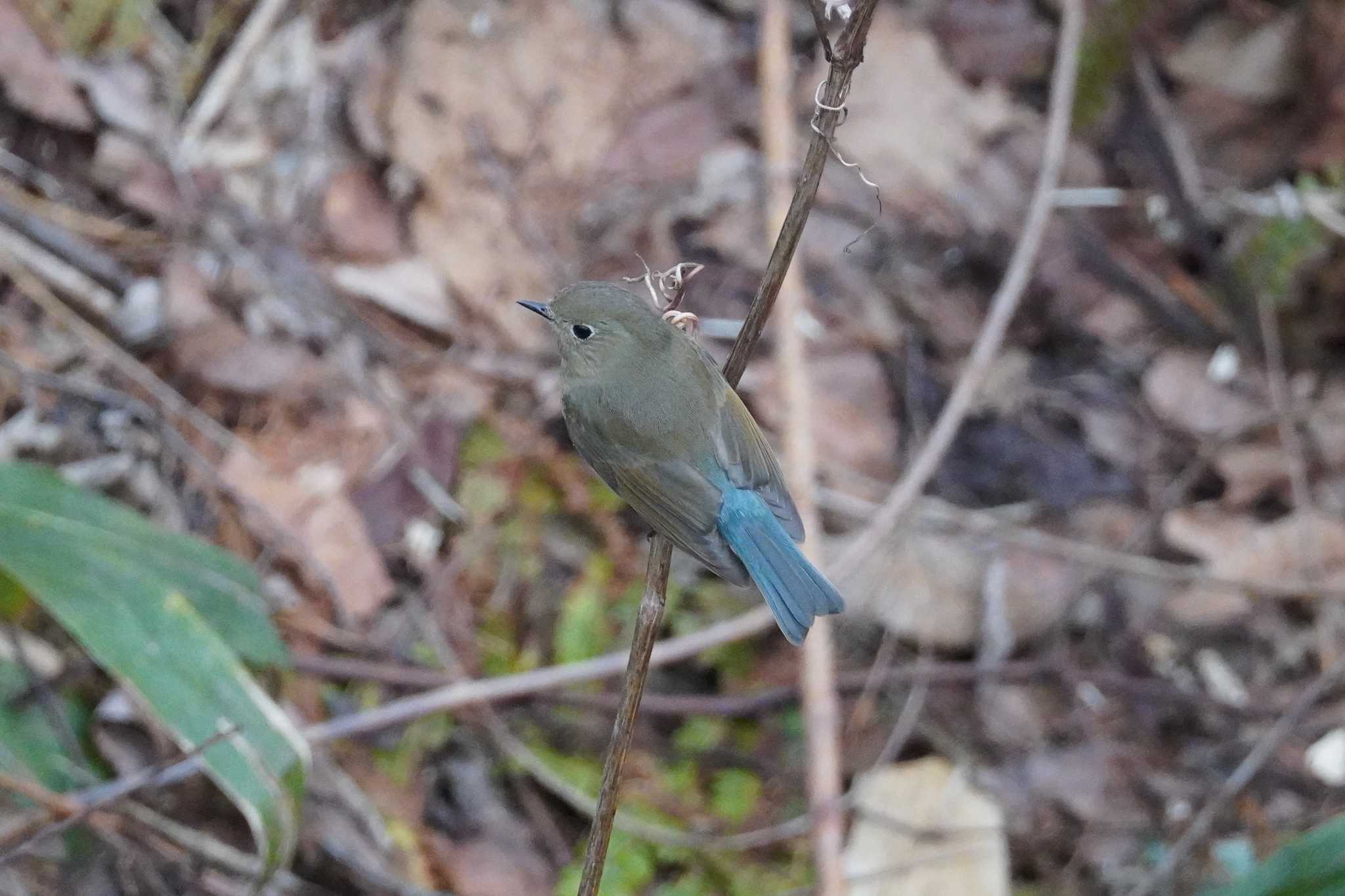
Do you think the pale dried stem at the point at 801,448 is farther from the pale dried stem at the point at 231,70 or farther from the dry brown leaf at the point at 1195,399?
the pale dried stem at the point at 231,70

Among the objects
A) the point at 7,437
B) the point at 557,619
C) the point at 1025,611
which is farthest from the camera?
the point at 1025,611

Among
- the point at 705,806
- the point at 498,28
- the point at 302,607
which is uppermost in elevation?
the point at 498,28

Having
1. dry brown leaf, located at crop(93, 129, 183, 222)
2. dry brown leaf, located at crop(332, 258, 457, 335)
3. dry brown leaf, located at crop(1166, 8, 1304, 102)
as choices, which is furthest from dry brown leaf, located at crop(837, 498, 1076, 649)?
dry brown leaf, located at crop(93, 129, 183, 222)

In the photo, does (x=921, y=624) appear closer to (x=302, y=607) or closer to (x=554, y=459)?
A: (x=554, y=459)

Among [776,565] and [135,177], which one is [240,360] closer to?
[135,177]

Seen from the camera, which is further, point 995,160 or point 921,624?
point 995,160

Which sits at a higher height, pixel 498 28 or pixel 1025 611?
pixel 498 28

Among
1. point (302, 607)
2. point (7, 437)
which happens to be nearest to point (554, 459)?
point (302, 607)
